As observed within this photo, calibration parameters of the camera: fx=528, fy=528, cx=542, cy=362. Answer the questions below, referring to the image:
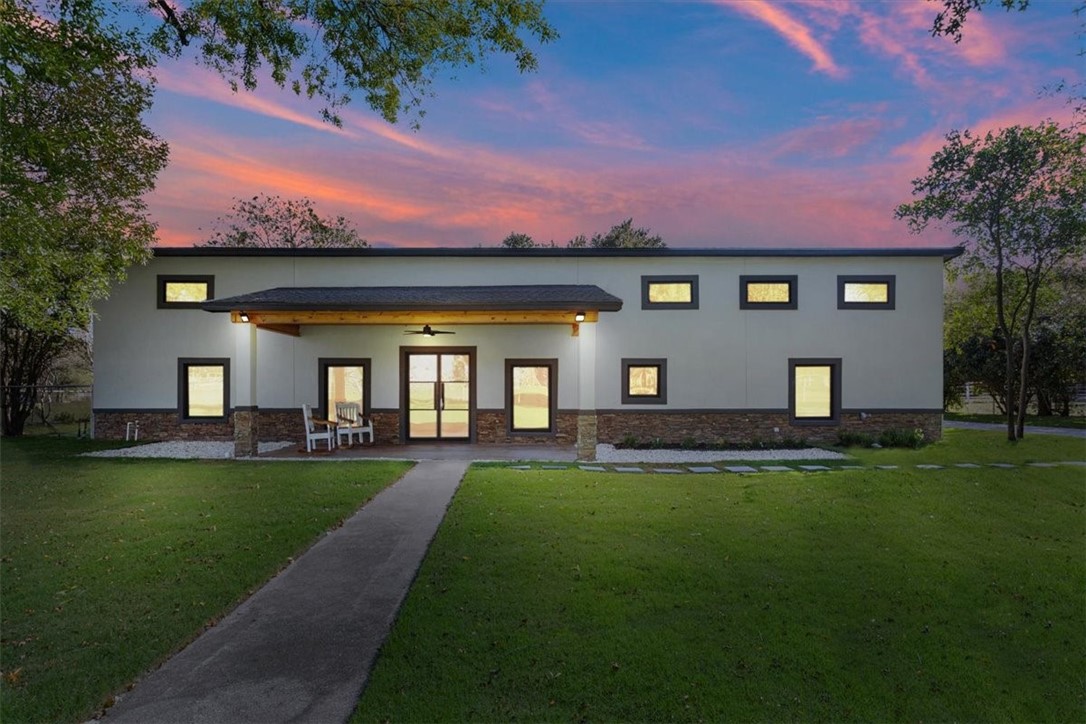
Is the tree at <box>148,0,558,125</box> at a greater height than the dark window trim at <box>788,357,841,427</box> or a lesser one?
greater

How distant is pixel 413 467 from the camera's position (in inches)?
382

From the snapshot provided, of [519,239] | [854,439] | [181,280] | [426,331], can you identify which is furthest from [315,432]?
[519,239]

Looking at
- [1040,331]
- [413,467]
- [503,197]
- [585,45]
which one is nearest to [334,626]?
[413,467]

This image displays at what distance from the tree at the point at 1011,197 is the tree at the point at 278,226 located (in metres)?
23.6

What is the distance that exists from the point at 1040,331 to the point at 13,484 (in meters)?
29.7

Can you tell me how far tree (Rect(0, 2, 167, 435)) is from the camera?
313 inches

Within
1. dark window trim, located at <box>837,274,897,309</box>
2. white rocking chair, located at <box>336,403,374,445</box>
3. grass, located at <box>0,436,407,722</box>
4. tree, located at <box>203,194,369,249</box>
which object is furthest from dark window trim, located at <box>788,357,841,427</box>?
tree, located at <box>203,194,369,249</box>

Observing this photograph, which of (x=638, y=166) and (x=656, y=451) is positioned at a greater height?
(x=638, y=166)

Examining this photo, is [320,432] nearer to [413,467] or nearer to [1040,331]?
[413,467]

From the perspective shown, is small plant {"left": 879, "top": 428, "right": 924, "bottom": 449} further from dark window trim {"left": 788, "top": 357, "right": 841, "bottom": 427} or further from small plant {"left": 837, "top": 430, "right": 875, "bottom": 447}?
dark window trim {"left": 788, "top": 357, "right": 841, "bottom": 427}

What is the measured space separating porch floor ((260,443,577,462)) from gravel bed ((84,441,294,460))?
0.81 meters

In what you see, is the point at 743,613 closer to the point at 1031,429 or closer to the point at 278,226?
the point at 1031,429

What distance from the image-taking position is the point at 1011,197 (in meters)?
13.5

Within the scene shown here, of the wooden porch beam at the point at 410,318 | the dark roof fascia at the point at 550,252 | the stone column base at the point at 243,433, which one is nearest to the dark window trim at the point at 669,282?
the dark roof fascia at the point at 550,252
